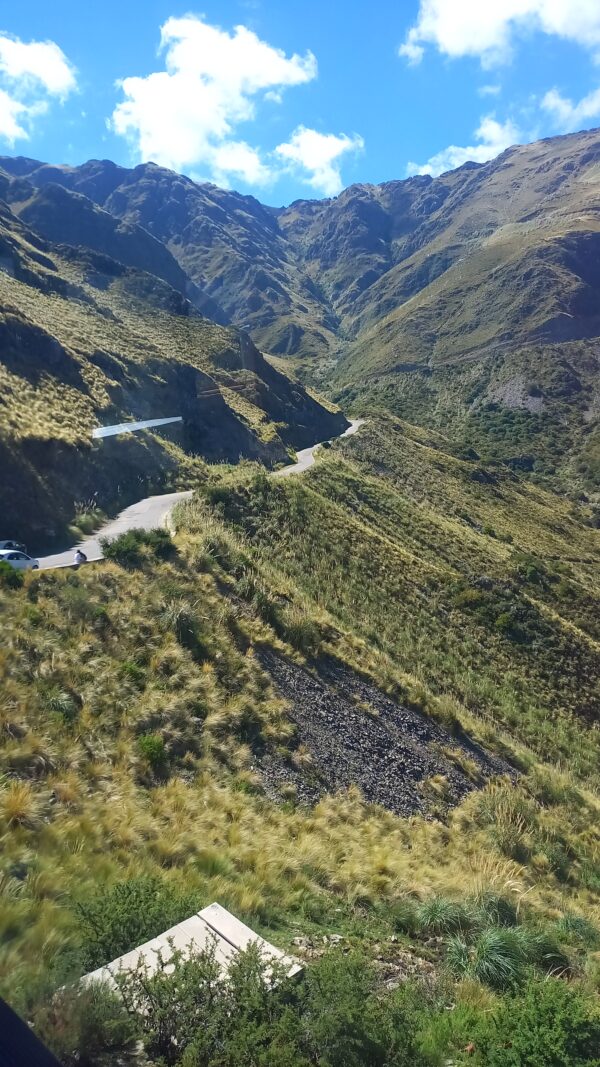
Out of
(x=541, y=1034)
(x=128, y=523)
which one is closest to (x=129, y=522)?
(x=128, y=523)

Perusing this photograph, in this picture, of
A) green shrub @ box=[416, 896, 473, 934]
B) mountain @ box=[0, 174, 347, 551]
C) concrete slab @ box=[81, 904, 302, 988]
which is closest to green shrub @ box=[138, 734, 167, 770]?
concrete slab @ box=[81, 904, 302, 988]

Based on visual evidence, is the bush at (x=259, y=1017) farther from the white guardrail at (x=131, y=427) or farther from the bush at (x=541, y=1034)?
the white guardrail at (x=131, y=427)

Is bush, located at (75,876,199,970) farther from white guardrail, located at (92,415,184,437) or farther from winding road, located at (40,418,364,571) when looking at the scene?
white guardrail, located at (92,415,184,437)

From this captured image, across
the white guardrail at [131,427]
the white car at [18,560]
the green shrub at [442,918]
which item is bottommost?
the green shrub at [442,918]

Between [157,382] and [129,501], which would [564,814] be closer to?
[129,501]

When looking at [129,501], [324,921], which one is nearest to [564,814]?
[324,921]

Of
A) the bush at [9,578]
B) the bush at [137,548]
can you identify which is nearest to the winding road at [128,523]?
the bush at [137,548]
